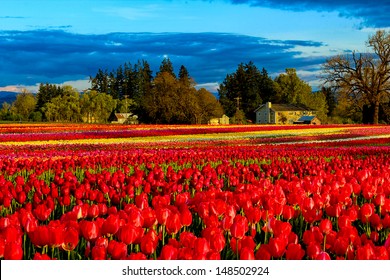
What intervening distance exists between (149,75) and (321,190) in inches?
4825

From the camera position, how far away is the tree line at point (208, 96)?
202 feet

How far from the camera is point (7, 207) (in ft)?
19.0

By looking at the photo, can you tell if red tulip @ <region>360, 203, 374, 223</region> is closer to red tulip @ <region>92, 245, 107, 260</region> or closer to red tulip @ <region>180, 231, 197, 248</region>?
red tulip @ <region>180, 231, 197, 248</region>

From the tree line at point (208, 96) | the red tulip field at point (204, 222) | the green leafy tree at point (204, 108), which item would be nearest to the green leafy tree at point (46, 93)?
the tree line at point (208, 96)

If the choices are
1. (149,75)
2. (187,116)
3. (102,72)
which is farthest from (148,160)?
(102,72)

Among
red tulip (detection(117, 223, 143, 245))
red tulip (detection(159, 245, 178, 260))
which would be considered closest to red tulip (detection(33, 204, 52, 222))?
red tulip (detection(117, 223, 143, 245))

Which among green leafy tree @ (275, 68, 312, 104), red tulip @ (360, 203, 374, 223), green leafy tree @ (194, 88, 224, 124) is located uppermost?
green leafy tree @ (275, 68, 312, 104)

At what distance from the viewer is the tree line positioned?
61656mm

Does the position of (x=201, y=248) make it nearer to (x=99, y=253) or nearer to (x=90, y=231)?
(x=99, y=253)

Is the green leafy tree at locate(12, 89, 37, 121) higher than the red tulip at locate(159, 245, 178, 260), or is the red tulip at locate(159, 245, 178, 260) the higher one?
the green leafy tree at locate(12, 89, 37, 121)

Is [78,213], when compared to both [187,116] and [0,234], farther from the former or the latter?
[187,116]

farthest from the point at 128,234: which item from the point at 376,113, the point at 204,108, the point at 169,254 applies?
the point at 204,108

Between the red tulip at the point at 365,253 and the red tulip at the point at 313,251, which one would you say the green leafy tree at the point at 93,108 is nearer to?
the red tulip at the point at 313,251

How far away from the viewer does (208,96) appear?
69.0 metres
